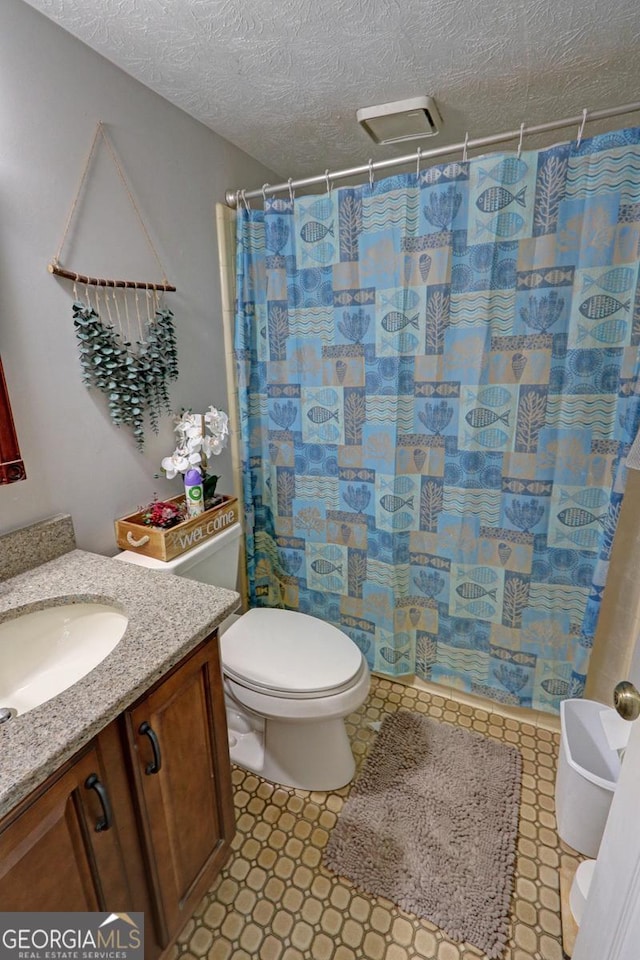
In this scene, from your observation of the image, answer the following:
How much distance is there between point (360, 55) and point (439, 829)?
2.21 m

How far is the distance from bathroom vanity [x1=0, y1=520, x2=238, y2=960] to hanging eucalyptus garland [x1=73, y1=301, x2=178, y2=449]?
482mm

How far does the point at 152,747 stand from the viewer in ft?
2.81

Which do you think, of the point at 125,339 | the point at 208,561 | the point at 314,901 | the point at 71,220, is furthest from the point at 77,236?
the point at 314,901

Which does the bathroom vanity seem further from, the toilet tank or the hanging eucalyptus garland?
the hanging eucalyptus garland

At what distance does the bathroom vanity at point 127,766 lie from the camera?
667mm

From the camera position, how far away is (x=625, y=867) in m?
0.68

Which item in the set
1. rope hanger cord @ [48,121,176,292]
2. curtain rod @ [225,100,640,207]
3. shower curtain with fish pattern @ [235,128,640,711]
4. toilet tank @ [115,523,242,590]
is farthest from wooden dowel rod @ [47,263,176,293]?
toilet tank @ [115,523,242,590]

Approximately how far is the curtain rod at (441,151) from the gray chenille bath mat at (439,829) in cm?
199

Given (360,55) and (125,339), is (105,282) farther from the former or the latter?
(360,55)

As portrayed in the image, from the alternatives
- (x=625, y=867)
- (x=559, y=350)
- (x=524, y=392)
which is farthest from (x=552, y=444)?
(x=625, y=867)

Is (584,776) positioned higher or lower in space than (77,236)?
lower

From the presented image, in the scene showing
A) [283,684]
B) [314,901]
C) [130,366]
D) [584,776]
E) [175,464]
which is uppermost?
[130,366]

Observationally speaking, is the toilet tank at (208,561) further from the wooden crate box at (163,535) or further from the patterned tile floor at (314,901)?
the patterned tile floor at (314,901)

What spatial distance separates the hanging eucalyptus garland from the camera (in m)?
1.26
